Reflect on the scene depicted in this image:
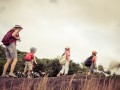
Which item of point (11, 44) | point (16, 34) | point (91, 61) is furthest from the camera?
point (91, 61)

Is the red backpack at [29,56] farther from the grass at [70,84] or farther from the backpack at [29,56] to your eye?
the grass at [70,84]

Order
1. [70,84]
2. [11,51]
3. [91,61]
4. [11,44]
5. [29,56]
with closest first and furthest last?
[70,84] < [11,51] < [11,44] < [29,56] < [91,61]

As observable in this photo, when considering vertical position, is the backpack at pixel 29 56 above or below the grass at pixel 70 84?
above

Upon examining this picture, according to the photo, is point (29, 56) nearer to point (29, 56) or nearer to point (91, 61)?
point (29, 56)

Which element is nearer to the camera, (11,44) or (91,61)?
(11,44)

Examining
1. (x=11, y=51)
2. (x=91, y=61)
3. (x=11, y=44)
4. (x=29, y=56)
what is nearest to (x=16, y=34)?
(x=11, y=44)

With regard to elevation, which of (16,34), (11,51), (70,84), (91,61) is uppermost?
(16,34)

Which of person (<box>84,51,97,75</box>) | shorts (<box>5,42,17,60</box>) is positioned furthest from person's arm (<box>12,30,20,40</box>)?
person (<box>84,51,97,75</box>)

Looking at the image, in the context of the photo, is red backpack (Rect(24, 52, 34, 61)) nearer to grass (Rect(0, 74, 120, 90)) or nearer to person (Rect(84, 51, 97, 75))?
grass (Rect(0, 74, 120, 90))

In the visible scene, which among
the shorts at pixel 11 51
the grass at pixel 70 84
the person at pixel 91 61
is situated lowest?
the grass at pixel 70 84

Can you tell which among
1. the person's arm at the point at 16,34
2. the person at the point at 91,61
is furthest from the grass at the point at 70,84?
the person at the point at 91,61

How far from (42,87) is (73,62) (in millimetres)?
20600

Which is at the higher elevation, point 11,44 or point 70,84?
point 11,44

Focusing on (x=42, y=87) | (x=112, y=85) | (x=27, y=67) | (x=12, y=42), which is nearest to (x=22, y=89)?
(x=42, y=87)
